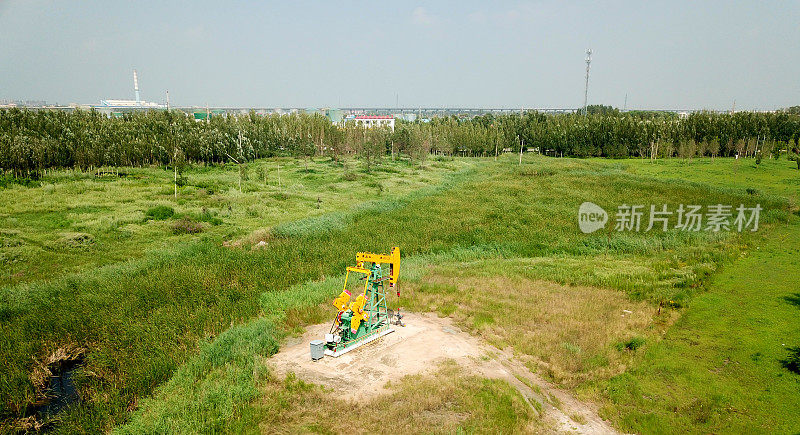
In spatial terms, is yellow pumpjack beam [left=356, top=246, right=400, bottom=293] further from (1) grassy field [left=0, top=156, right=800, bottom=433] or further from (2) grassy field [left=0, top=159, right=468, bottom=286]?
(2) grassy field [left=0, top=159, right=468, bottom=286]

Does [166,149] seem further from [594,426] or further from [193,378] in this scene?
[594,426]

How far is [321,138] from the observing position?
7450cm

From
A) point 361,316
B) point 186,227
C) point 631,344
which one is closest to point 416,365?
point 361,316

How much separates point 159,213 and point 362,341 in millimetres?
21811

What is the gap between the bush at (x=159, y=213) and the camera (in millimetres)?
28000

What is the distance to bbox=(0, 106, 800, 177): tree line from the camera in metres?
43.1

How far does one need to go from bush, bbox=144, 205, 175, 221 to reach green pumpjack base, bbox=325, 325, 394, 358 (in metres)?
21.2

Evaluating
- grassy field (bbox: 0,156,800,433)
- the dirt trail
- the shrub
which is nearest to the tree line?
grassy field (bbox: 0,156,800,433)

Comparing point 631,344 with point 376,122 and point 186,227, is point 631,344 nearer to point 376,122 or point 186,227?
point 186,227

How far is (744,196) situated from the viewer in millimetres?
33469

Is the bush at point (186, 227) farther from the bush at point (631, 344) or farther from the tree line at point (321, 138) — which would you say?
the bush at point (631, 344)

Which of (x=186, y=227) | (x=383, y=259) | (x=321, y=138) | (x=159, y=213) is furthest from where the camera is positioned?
(x=321, y=138)

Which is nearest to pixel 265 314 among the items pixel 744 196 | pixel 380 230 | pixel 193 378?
pixel 193 378

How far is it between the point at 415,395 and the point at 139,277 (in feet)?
41.8
